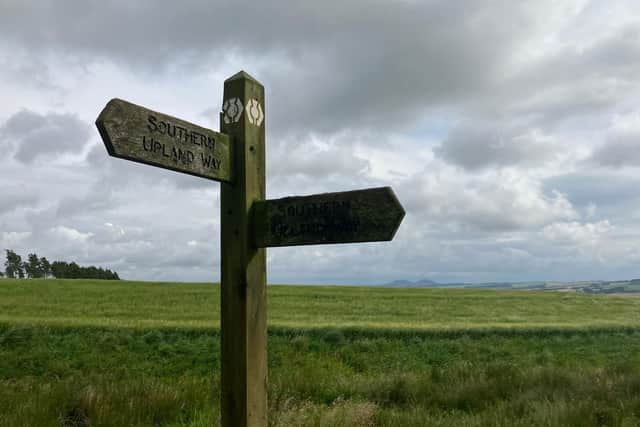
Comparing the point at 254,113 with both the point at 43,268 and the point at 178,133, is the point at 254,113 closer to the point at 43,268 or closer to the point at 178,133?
the point at 178,133

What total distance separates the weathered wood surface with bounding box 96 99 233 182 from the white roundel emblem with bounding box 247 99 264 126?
284mm

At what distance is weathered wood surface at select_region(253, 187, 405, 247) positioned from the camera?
3.16m

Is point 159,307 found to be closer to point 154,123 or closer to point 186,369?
→ point 186,369

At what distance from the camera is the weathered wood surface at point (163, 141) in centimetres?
294

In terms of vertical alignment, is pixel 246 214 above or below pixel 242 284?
above

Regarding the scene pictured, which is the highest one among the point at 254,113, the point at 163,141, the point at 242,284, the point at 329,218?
the point at 254,113

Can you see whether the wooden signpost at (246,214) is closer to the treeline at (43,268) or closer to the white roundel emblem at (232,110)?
the white roundel emblem at (232,110)

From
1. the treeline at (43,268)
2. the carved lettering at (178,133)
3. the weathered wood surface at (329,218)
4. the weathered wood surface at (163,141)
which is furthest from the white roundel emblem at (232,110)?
the treeline at (43,268)

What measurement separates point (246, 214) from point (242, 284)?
0.50 metres

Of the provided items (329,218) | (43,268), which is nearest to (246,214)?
(329,218)

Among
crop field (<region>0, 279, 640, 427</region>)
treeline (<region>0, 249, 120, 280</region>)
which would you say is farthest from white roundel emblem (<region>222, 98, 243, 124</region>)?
treeline (<region>0, 249, 120, 280</region>)

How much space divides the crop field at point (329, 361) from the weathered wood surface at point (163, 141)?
276 cm

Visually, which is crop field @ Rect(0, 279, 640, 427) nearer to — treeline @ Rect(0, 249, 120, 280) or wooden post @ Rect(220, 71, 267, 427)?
wooden post @ Rect(220, 71, 267, 427)

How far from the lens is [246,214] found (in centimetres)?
364
